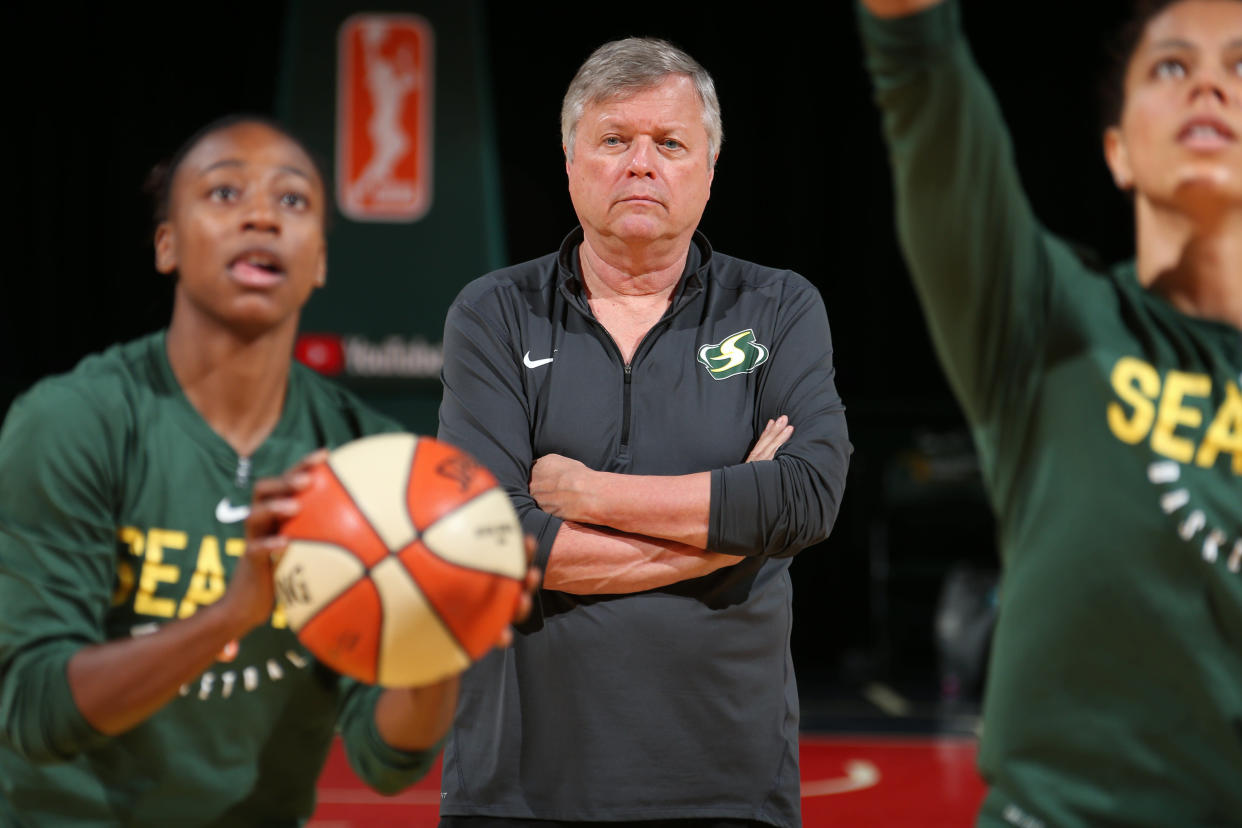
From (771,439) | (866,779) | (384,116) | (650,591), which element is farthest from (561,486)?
(384,116)

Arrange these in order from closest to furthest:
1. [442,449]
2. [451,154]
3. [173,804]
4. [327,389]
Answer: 1. [442,449]
2. [173,804]
3. [327,389]
4. [451,154]

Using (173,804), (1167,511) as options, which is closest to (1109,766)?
(1167,511)

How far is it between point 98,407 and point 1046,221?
10.5 m

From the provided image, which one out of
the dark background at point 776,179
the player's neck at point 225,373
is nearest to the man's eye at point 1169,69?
the player's neck at point 225,373

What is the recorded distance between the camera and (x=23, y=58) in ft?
36.3

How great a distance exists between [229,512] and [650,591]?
3.16ft

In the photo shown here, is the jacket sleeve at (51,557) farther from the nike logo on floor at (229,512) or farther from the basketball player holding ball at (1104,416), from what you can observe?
the basketball player holding ball at (1104,416)

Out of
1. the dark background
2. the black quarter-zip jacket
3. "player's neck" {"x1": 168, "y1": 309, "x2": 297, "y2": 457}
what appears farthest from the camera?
the dark background

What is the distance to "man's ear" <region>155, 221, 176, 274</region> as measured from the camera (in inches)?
119

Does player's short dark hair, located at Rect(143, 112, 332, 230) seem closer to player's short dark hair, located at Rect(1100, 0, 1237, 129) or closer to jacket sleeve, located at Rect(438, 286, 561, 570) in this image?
jacket sleeve, located at Rect(438, 286, 561, 570)

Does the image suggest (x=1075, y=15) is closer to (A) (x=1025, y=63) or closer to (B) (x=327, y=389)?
(A) (x=1025, y=63)

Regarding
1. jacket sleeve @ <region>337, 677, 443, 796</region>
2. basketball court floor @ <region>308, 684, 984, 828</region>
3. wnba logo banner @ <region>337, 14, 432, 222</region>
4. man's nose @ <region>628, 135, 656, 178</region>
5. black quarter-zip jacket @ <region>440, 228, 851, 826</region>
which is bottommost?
basketball court floor @ <region>308, 684, 984, 828</region>

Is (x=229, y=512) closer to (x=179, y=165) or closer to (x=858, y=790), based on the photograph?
(x=179, y=165)

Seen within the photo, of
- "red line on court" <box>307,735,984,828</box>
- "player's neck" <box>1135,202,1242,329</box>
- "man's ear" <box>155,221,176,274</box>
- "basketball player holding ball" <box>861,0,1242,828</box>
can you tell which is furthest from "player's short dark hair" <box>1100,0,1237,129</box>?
"red line on court" <box>307,735,984,828</box>
